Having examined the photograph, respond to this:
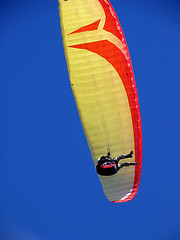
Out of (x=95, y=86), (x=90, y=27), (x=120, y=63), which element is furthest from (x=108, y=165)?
(x=90, y=27)

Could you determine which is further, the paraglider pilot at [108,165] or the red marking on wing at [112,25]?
the paraglider pilot at [108,165]

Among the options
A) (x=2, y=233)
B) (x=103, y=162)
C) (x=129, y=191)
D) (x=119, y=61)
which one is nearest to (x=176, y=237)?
(x=2, y=233)

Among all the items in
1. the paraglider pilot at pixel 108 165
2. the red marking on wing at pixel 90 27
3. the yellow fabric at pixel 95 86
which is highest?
the red marking on wing at pixel 90 27

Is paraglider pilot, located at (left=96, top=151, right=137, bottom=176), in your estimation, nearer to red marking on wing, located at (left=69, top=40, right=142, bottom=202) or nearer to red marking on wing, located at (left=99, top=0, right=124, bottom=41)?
red marking on wing, located at (left=69, top=40, right=142, bottom=202)

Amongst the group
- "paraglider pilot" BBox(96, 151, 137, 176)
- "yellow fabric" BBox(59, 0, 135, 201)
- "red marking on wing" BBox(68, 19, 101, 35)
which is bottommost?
"paraglider pilot" BBox(96, 151, 137, 176)

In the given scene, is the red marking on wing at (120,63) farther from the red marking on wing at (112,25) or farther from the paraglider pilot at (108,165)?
the paraglider pilot at (108,165)

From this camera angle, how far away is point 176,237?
16.2 meters

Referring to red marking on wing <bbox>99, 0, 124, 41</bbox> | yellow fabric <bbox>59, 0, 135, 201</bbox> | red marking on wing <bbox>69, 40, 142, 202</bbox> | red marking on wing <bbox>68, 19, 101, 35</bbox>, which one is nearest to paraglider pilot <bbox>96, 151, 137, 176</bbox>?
yellow fabric <bbox>59, 0, 135, 201</bbox>

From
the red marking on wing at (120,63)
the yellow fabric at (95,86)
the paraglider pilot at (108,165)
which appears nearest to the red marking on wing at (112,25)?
the yellow fabric at (95,86)

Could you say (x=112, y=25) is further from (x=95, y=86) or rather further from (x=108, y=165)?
(x=108, y=165)

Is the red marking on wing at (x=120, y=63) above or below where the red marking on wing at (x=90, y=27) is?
below

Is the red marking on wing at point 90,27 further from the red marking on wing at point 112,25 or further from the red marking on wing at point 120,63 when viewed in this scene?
the red marking on wing at point 120,63

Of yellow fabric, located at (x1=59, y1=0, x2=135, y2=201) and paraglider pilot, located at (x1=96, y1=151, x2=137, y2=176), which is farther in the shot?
paraglider pilot, located at (x1=96, y1=151, x2=137, y2=176)

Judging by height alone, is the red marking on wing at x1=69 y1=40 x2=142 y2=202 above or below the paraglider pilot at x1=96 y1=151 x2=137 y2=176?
above
